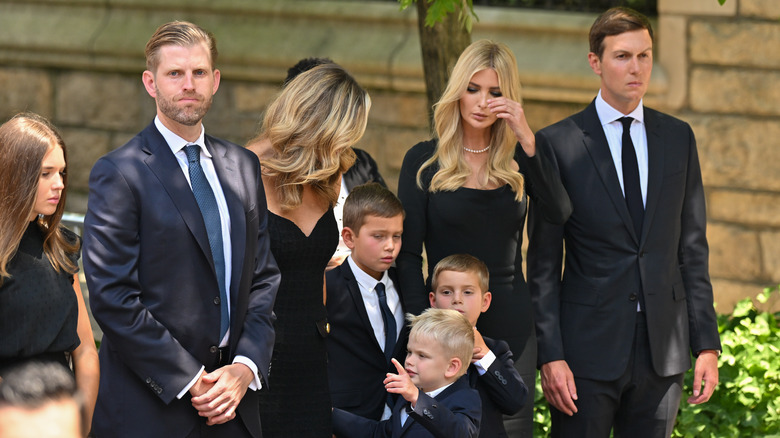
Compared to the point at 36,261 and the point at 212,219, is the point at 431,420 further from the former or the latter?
the point at 36,261

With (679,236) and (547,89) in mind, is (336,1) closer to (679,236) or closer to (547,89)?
(547,89)

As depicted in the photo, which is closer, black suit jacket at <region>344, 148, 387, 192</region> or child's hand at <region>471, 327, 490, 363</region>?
child's hand at <region>471, 327, 490, 363</region>

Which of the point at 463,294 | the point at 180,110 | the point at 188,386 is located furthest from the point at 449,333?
the point at 180,110

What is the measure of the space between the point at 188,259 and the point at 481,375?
1.32m

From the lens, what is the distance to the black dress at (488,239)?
4160mm

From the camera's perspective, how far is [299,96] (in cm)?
381

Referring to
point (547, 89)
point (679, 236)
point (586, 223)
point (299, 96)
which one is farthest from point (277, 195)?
point (547, 89)

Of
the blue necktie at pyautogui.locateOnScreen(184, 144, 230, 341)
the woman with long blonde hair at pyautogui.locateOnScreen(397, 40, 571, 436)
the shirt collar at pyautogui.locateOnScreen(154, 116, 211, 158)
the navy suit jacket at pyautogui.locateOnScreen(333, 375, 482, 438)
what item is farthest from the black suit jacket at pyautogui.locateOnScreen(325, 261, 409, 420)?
the shirt collar at pyautogui.locateOnScreen(154, 116, 211, 158)

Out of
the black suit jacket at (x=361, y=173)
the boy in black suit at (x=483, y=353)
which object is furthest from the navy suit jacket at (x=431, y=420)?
the black suit jacket at (x=361, y=173)

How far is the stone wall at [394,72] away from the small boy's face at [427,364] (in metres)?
4.16

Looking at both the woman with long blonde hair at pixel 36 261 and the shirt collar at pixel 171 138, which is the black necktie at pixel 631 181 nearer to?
the shirt collar at pixel 171 138

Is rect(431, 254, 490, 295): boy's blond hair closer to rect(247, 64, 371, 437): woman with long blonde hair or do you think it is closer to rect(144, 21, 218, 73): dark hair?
rect(247, 64, 371, 437): woman with long blonde hair

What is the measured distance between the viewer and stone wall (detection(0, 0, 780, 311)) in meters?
7.25

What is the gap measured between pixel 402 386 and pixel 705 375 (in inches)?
57.5
